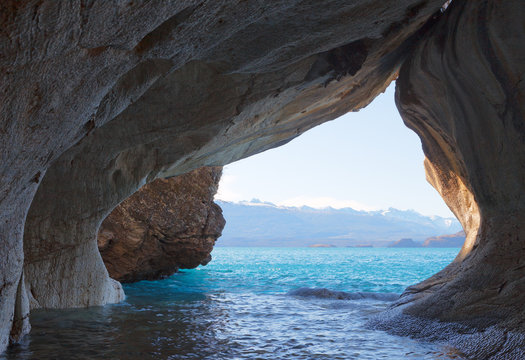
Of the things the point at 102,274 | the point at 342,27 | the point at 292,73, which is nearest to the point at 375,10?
the point at 342,27

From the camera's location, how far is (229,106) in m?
7.51

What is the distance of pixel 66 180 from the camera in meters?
7.91

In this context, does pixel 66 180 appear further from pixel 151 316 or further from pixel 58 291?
pixel 151 316

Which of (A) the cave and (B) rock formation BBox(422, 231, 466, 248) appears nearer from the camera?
(A) the cave

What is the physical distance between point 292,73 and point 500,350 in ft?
16.7

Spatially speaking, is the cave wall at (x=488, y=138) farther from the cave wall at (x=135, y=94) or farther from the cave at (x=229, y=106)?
the cave wall at (x=135, y=94)

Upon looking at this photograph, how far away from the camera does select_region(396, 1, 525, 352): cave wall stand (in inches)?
220

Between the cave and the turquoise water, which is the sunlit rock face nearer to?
the cave

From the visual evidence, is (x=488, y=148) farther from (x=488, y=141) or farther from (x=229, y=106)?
(x=229, y=106)

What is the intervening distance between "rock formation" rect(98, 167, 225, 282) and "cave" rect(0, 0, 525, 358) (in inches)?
207

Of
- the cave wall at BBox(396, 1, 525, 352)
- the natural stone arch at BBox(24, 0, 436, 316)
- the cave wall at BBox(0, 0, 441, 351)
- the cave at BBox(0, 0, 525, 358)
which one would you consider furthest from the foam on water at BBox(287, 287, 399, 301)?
the natural stone arch at BBox(24, 0, 436, 316)

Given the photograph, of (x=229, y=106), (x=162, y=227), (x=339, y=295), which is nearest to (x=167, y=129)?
(x=229, y=106)

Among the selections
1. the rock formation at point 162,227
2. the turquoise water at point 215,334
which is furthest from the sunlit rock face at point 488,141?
the rock formation at point 162,227

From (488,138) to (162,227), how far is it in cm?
1225
